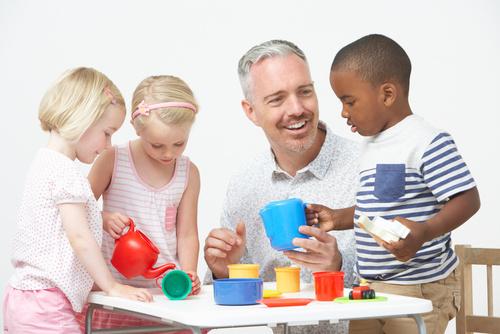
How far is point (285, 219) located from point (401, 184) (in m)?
0.26

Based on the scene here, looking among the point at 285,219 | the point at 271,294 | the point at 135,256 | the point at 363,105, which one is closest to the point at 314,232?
the point at 285,219

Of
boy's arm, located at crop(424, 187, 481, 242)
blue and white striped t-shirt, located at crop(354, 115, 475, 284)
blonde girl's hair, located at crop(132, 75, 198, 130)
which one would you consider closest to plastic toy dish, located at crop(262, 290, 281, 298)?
blue and white striped t-shirt, located at crop(354, 115, 475, 284)

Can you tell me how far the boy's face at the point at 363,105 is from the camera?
74.5 inches

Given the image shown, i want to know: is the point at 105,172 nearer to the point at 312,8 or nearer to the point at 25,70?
the point at 25,70

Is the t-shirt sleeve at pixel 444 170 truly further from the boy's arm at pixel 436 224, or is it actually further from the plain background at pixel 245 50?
the plain background at pixel 245 50

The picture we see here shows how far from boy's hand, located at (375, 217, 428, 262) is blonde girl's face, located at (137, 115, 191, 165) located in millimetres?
664

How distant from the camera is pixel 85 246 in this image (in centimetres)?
179

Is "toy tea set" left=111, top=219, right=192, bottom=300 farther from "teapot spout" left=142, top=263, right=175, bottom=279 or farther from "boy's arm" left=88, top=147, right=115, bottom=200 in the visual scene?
"boy's arm" left=88, top=147, right=115, bottom=200

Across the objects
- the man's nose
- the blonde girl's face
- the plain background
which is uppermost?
the plain background

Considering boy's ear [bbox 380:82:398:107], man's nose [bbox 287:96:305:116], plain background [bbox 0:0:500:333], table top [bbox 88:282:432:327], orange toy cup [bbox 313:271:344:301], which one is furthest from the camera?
plain background [bbox 0:0:500:333]

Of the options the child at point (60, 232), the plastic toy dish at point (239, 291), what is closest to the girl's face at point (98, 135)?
the child at point (60, 232)

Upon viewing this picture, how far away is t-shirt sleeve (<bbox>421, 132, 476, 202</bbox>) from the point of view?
1737 millimetres

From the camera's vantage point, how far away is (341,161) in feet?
7.82

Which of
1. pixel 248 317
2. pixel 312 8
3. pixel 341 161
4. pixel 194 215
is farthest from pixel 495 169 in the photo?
pixel 248 317
